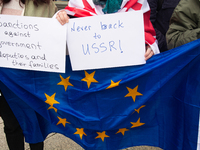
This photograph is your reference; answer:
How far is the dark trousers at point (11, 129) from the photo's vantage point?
1.62m

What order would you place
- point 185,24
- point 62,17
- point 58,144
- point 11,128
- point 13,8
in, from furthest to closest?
point 58,144
point 11,128
point 185,24
point 13,8
point 62,17

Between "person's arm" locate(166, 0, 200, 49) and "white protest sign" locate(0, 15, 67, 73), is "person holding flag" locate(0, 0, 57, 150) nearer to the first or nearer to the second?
"white protest sign" locate(0, 15, 67, 73)

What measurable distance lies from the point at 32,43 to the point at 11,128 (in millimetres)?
855

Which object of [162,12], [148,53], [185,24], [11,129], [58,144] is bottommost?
[58,144]

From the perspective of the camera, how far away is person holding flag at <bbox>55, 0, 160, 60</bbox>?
50.3 inches

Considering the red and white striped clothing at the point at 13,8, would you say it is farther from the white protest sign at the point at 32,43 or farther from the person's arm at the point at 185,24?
the person's arm at the point at 185,24

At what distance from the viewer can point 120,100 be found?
4.80ft

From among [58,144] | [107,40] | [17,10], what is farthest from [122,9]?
[58,144]

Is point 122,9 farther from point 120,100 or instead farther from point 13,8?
point 13,8

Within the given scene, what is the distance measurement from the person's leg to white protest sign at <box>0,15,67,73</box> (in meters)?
0.45

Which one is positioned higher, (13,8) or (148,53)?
(13,8)

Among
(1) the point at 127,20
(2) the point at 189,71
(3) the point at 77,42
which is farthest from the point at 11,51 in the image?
(2) the point at 189,71

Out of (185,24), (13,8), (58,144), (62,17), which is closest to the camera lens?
(62,17)

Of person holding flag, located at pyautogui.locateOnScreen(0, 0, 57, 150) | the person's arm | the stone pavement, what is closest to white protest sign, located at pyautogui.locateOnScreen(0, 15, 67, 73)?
person holding flag, located at pyautogui.locateOnScreen(0, 0, 57, 150)
